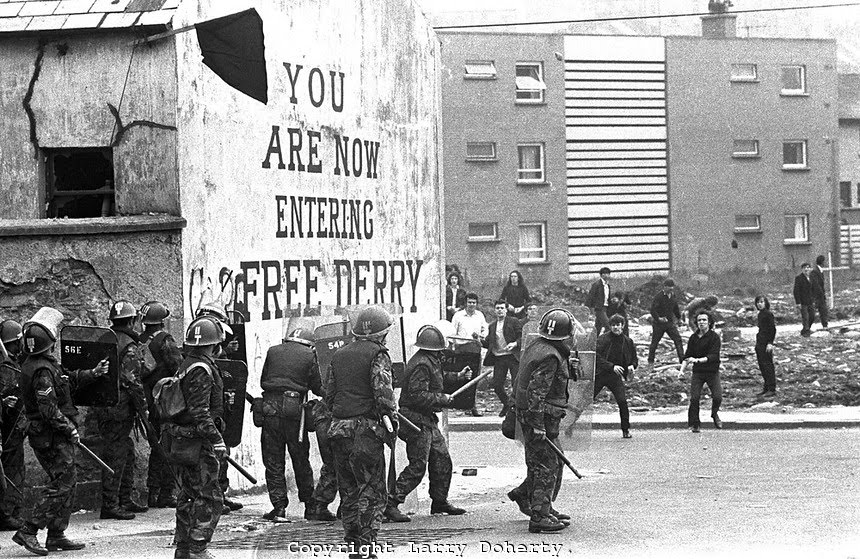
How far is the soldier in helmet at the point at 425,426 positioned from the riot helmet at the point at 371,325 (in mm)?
1795

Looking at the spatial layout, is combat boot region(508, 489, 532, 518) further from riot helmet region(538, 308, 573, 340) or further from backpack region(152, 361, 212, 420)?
backpack region(152, 361, 212, 420)

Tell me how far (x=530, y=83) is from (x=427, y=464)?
88.0 ft

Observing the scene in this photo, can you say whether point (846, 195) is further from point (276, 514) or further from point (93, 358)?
point (93, 358)

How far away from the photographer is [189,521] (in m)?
9.86

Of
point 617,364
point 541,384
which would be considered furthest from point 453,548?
point 617,364

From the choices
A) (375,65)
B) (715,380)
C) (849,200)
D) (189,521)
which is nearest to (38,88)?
(375,65)

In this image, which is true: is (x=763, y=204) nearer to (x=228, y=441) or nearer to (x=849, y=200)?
(x=849, y=200)

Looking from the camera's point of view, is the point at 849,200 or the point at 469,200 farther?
the point at 849,200

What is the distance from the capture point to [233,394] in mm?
11750

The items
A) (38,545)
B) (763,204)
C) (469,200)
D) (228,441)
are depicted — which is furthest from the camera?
(763,204)

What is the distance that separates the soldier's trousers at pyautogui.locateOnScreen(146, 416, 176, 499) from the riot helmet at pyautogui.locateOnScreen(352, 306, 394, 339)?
314 cm

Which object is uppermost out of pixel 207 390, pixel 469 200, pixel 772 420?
pixel 469 200

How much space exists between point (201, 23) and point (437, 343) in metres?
3.89

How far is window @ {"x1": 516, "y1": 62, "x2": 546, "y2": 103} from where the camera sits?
3834 centimetres
